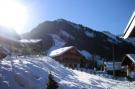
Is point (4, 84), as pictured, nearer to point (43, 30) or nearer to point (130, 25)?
point (130, 25)

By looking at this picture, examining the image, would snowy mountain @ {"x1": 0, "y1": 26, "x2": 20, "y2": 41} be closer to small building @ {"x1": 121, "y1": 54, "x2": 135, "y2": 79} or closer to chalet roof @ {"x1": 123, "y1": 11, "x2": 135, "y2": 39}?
chalet roof @ {"x1": 123, "y1": 11, "x2": 135, "y2": 39}

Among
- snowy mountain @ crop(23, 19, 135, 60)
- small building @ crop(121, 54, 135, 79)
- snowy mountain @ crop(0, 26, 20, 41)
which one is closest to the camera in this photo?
snowy mountain @ crop(0, 26, 20, 41)

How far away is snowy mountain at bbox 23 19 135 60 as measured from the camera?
121062 mm

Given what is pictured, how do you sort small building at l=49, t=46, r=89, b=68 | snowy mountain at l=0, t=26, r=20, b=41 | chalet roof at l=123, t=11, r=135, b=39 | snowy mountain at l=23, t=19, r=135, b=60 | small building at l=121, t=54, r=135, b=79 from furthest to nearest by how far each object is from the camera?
snowy mountain at l=23, t=19, r=135, b=60 → small building at l=49, t=46, r=89, b=68 → small building at l=121, t=54, r=135, b=79 → snowy mountain at l=0, t=26, r=20, b=41 → chalet roof at l=123, t=11, r=135, b=39

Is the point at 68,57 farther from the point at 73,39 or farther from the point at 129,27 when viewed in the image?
the point at 73,39

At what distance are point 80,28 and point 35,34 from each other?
3197 centimetres

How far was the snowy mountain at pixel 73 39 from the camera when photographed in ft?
397

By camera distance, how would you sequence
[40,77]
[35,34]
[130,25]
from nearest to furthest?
[130,25] → [40,77] → [35,34]

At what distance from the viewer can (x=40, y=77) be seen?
22391mm

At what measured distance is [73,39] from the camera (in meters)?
125

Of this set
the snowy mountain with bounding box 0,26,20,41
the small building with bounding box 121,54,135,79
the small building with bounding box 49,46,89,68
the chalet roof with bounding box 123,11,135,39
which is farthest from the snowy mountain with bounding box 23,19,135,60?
the chalet roof with bounding box 123,11,135,39

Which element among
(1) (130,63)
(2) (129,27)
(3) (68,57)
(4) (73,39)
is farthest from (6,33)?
(4) (73,39)

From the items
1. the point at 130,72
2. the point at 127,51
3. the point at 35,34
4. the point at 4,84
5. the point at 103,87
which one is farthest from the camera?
the point at 127,51

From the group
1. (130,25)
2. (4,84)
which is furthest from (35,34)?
(130,25)
